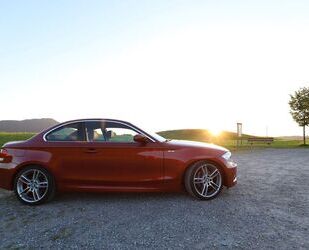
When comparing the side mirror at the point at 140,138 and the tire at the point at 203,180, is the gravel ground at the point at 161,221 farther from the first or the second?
the side mirror at the point at 140,138

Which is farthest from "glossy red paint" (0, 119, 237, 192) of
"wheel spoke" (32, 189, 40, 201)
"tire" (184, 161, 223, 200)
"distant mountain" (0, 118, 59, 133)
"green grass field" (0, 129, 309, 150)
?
"distant mountain" (0, 118, 59, 133)

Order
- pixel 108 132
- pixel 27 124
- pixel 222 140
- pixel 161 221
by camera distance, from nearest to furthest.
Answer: pixel 161 221, pixel 108 132, pixel 222 140, pixel 27 124

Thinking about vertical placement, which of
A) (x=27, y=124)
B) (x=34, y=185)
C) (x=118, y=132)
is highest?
(x=27, y=124)

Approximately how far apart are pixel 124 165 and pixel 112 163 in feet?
0.78

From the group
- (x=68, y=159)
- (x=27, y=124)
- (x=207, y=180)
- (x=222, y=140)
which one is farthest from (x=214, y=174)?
(x=27, y=124)

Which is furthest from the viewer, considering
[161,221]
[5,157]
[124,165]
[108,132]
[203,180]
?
[108,132]

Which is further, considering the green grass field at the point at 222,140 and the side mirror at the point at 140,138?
the green grass field at the point at 222,140

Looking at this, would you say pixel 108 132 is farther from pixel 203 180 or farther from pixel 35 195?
pixel 203 180

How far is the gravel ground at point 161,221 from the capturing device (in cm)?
418

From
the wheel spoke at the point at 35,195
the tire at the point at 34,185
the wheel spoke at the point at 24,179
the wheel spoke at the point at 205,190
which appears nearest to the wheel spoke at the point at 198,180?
the wheel spoke at the point at 205,190

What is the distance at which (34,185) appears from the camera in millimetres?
6262

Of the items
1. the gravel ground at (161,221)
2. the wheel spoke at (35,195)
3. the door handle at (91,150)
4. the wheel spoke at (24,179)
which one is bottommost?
the gravel ground at (161,221)

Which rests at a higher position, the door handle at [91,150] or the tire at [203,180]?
the door handle at [91,150]

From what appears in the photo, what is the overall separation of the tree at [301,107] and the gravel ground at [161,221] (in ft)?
95.0
